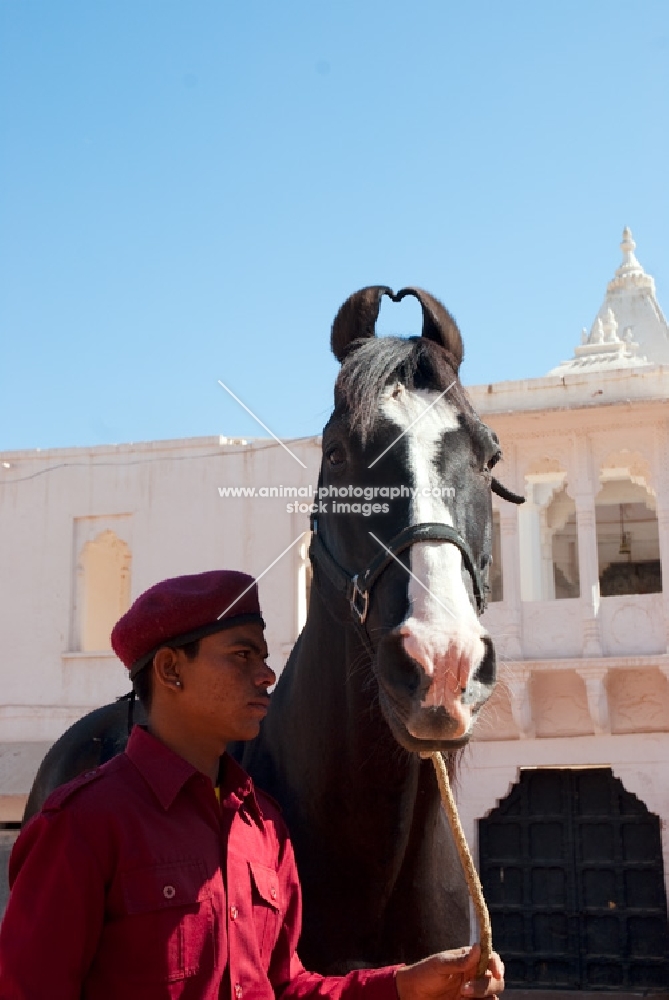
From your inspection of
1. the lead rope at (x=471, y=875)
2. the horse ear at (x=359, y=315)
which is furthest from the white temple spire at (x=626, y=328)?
the lead rope at (x=471, y=875)

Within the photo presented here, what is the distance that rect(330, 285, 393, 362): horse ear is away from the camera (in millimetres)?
2795

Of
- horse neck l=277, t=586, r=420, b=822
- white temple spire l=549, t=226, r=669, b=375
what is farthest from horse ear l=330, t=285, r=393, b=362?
white temple spire l=549, t=226, r=669, b=375

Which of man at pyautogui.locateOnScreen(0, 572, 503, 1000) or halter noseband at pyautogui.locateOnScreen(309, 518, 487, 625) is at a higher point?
halter noseband at pyautogui.locateOnScreen(309, 518, 487, 625)

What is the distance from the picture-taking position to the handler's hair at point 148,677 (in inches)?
81.9

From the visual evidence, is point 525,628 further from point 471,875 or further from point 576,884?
point 471,875

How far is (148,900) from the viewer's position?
69.7 inches

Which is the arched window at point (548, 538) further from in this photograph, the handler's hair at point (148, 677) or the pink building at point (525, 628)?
the handler's hair at point (148, 677)

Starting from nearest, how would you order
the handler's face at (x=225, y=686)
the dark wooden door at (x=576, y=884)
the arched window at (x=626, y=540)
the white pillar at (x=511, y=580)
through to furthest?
the handler's face at (x=225, y=686) < the dark wooden door at (x=576, y=884) < the white pillar at (x=511, y=580) < the arched window at (x=626, y=540)

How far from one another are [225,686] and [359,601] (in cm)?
39

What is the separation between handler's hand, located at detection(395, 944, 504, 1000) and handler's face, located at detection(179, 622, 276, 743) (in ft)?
1.64

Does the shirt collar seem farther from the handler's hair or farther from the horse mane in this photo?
the horse mane

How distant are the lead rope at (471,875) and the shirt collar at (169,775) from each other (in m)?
0.35

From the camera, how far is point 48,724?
1424 centimetres

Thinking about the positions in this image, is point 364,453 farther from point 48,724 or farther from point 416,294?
point 48,724
